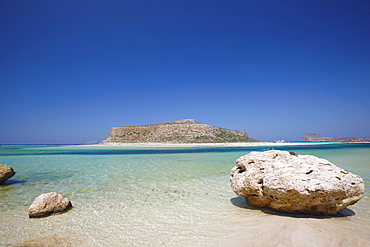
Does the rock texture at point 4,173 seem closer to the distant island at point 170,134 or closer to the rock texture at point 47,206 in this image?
the rock texture at point 47,206

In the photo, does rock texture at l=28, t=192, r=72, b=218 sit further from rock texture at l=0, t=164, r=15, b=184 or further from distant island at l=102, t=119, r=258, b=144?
distant island at l=102, t=119, r=258, b=144

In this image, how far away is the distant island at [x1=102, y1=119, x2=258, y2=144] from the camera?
85812 mm

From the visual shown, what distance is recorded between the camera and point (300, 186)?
15.8 feet

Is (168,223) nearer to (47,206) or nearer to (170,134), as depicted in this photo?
(47,206)

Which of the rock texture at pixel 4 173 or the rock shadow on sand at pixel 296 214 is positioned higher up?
the rock texture at pixel 4 173

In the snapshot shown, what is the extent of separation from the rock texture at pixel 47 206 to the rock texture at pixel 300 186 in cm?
511

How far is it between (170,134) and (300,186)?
8537 centimetres

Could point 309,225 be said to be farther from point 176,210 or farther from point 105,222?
point 105,222

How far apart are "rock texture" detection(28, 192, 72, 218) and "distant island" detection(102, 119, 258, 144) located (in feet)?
250

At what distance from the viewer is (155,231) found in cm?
454

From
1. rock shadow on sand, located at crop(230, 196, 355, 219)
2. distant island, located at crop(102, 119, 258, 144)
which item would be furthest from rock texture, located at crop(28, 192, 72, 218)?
distant island, located at crop(102, 119, 258, 144)

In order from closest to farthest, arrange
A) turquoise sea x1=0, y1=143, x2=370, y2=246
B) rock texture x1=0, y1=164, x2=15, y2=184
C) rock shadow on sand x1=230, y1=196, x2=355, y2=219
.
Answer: turquoise sea x1=0, y1=143, x2=370, y2=246 → rock shadow on sand x1=230, y1=196, x2=355, y2=219 → rock texture x1=0, y1=164, x2=15, y2=184

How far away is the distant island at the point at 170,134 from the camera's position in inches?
3378

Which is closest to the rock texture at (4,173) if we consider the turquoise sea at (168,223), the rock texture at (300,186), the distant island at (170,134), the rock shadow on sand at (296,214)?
the turquoise sea at (168,223)
